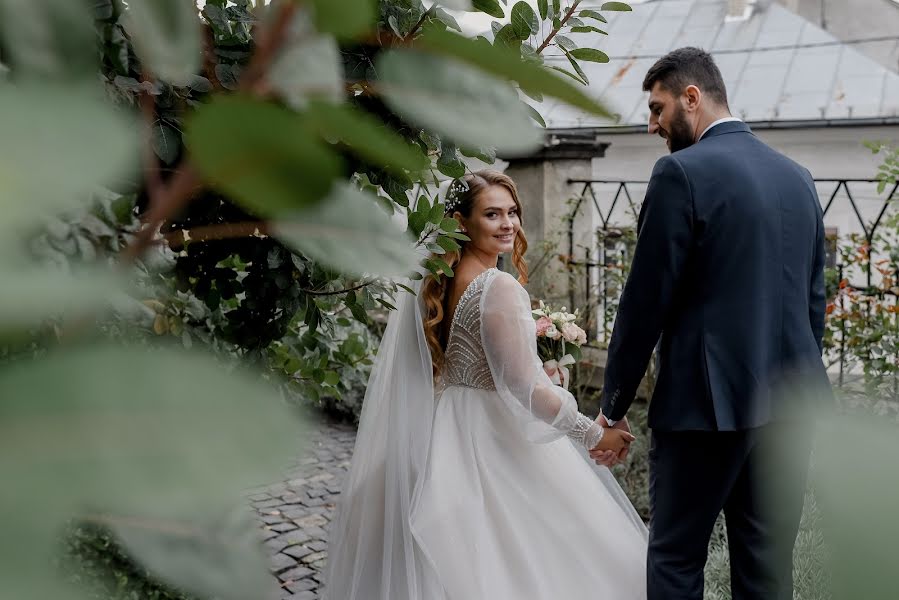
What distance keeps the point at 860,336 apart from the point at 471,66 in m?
4.89

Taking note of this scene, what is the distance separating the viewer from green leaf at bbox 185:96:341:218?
163 mm

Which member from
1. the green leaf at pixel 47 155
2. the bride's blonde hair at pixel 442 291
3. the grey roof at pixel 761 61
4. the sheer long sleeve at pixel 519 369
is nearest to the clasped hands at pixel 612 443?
the sheer long sleeve at pixel 519 369

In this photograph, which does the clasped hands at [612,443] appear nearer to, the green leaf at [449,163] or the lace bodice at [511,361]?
the lace bodice at [511,361]

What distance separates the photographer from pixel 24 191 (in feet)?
0.53

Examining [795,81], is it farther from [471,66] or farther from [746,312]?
[471,66]

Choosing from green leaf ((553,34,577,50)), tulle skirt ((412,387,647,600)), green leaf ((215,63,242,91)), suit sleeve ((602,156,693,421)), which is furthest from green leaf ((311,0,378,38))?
tulle skirt ((412,387,647,600))

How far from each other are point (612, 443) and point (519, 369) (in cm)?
54

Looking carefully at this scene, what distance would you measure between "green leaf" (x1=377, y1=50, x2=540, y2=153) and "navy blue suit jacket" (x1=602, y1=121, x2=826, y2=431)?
2503mm

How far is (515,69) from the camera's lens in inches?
7.6

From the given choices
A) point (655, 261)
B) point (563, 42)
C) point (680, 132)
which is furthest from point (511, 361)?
point (563, 42)

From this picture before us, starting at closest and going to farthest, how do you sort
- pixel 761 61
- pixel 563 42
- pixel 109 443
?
pixel 109 443, pixel 563 42, pixel 761 61

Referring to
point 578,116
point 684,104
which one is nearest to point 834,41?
point 684,104

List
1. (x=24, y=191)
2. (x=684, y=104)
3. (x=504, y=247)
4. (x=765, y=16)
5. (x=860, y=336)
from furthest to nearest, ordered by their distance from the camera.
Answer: (x=765, y=16)
(x=860, y=336)
(x=504, y=247)
(x=684, y=104)
(x=24, y=191)

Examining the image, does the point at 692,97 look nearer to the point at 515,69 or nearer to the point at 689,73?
the point at 689,73
